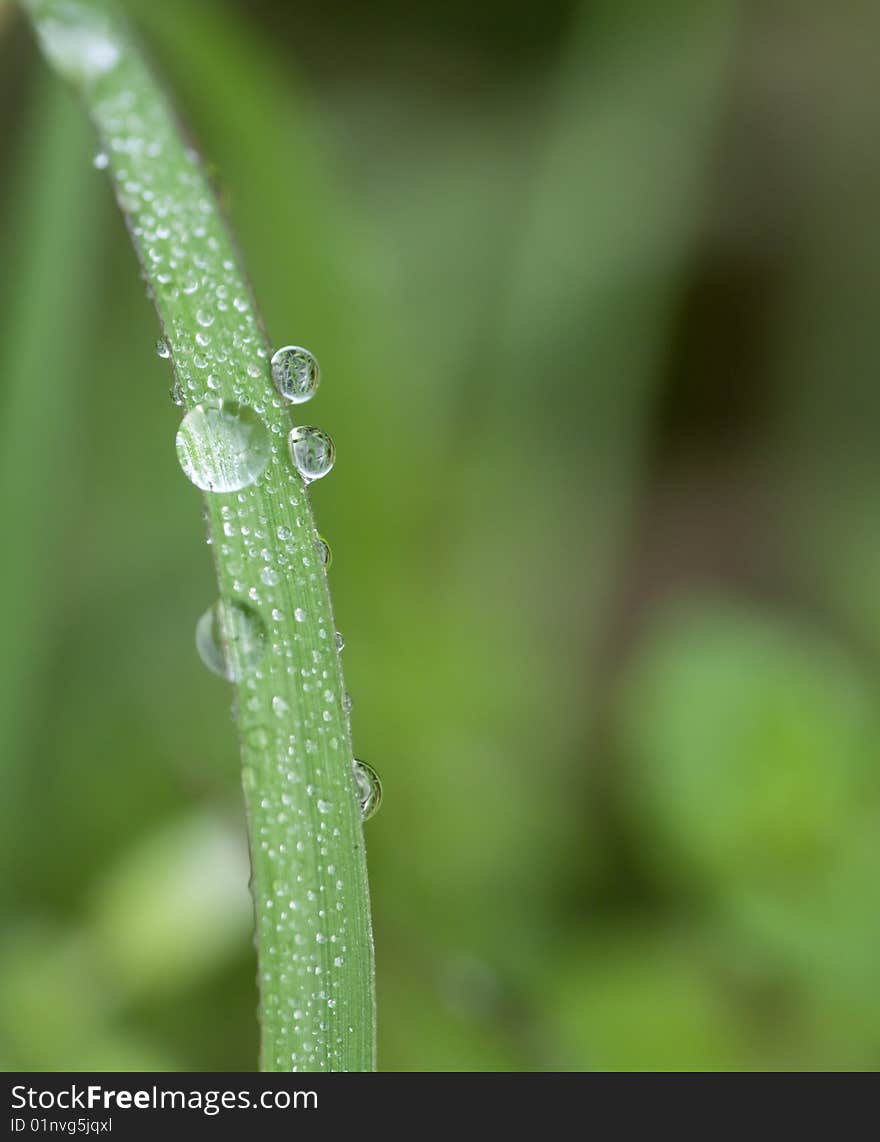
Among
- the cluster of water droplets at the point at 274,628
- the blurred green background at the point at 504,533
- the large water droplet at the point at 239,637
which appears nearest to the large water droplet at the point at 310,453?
the cluster of water droplets at the point at 274,628

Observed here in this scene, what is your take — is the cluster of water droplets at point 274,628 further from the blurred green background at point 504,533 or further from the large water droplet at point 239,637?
the blurred green background at point 504,533

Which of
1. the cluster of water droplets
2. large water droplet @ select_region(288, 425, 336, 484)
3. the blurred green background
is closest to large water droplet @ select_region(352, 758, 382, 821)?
the cluster of water droplets

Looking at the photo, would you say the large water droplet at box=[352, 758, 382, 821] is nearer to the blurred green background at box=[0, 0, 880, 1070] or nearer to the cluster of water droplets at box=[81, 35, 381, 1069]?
the cluster of water droplets at box=[81, 35, 381, 1069]

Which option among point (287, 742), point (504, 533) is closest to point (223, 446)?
point (287, 742)

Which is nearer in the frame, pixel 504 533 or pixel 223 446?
pixel 223 446

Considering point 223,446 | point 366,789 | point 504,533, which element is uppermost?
point 504,533

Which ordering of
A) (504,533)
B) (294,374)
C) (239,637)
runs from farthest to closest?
1. (504,533)
2. (294,374)
3. (239,637)

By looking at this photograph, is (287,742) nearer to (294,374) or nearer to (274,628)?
(274,628)
